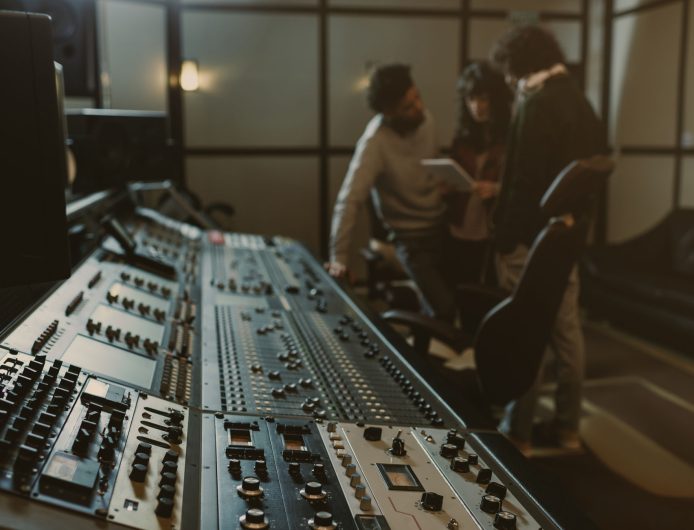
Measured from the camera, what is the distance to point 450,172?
115 inches

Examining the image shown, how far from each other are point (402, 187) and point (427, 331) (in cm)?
127

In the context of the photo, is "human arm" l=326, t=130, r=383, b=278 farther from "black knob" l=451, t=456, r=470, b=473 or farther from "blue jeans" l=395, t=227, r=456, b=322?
"black knob" l=451, t=456, r=470, b=473

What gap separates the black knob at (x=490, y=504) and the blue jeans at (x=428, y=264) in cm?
233

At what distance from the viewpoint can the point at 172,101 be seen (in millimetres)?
5734

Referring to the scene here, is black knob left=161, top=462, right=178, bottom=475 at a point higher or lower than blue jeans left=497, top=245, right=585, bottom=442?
higher

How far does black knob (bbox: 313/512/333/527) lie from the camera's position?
0.79 meters

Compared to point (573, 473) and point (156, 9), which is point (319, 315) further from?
point (156, 9)

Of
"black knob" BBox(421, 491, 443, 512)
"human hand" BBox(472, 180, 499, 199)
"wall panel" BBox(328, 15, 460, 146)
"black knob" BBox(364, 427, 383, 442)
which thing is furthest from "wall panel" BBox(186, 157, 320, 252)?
"black knob" BBox(421, 491, 443, 512)

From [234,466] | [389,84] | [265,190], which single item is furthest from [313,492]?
[265,190]

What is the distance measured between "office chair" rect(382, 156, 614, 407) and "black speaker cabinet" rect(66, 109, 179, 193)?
1.76 m

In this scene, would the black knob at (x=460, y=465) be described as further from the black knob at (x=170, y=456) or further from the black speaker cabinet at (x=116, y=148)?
the black speaker cabinet at (x=116, y=148)

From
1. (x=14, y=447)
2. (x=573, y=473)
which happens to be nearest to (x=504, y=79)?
(x=573, y=473)

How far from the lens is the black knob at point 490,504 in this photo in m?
0.86

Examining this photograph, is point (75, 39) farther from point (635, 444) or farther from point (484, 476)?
point (635, 444)
